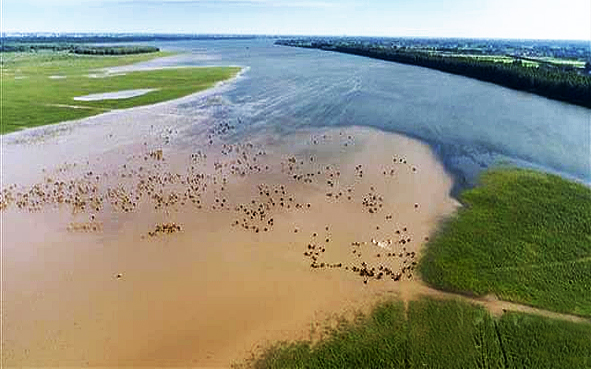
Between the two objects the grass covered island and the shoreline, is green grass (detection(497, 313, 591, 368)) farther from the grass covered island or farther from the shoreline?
the shoreline

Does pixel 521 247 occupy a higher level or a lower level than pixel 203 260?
higher

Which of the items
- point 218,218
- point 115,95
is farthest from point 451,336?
point 115,95

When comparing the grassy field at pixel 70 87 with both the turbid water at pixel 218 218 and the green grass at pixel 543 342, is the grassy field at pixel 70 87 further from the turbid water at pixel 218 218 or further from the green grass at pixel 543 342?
the green grass at pixel 543 342

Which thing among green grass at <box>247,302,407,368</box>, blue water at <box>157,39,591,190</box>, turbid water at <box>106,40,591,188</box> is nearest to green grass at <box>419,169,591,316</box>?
green grass at <box>247,302,407,368</box>

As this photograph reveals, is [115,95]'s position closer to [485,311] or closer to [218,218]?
[218,218]

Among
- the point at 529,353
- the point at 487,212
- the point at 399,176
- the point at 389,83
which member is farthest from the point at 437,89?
the point at 529,353

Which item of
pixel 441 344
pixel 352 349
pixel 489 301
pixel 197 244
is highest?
pixel 197 244

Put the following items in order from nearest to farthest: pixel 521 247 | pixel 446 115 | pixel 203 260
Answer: pixel 203 260 < pixel 521 247 < pixel 446 115
